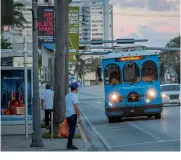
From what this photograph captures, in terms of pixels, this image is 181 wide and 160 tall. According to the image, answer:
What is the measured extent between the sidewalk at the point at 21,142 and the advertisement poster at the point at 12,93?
1.74 ft

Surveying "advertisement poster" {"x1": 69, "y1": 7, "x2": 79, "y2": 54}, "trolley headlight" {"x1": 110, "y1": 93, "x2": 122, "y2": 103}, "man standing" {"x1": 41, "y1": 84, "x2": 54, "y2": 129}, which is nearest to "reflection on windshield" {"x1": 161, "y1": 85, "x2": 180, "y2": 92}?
"advertisement poster" {"x1": 69, "y1": 7, "x2": 79, "y2": 54}

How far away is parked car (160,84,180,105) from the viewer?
1480 inches

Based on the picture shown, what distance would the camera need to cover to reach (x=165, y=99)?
124ft

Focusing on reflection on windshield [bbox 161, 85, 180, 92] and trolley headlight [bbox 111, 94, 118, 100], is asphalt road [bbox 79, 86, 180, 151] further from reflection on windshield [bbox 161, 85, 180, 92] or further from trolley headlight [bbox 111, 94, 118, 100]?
reflection on windshield [bbox 161, 85, 180, 92]

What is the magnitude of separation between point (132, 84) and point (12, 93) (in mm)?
8291

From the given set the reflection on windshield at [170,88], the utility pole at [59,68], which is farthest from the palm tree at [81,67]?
the utility pole at [59,68]

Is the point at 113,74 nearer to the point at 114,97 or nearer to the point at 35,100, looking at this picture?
the point at 114,97

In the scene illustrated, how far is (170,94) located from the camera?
37.5 meters

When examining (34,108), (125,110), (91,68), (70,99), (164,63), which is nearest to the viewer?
(70,99)

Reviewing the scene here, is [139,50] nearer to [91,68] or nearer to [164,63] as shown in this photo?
[164,63]

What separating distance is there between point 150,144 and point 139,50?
11189mm

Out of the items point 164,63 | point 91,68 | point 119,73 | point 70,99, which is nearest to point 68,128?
point 70,99

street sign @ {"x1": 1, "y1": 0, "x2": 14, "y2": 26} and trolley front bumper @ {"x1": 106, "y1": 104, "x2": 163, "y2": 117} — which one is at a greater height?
street sign @ {"x1": 1, "y1": 0, "x2": 14, "y2": 26}

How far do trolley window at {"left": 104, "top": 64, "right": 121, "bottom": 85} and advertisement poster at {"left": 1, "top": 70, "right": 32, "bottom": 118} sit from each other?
7.79 m
